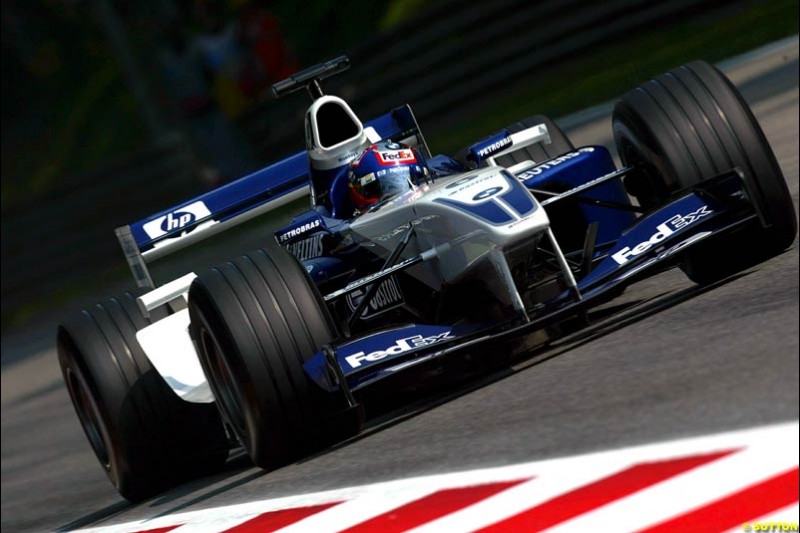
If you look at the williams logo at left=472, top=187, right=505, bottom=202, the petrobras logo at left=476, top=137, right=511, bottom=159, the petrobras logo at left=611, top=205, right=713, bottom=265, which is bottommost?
the petrobras logo at left=611, top=205, right=713, bottom=265

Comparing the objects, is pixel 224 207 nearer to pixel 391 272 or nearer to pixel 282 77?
pixel 391 272

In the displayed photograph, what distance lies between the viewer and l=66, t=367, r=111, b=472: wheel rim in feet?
23.2

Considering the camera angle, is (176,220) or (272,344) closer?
(272,344)

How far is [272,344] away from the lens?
19.0 feet

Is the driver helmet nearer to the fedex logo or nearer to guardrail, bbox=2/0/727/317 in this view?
the fedex logo

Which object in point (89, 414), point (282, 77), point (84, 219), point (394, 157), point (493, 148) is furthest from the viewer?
point (84, 219)

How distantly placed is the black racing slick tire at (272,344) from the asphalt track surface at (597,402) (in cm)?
15

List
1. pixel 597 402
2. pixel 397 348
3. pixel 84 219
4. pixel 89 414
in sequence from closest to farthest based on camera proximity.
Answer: pixel 597 402, pixel 397 348, pixel 89 414, pixel 84 219

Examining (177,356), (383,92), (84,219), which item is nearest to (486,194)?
(177,356)

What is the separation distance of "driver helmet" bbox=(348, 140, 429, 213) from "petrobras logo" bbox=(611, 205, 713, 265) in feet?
4.01

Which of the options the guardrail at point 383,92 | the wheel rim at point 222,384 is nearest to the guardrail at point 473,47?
the guardrail at point 383,92

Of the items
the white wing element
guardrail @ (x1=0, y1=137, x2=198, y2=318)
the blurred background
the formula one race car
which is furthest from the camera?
guardrail @ (x1=0, y1=137, x2=198, y2=318)

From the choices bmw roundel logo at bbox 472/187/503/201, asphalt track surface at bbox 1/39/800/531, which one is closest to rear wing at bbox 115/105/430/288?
asphalt track surface at bbox 1/39/800/531

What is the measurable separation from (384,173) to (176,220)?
5.33 ft
